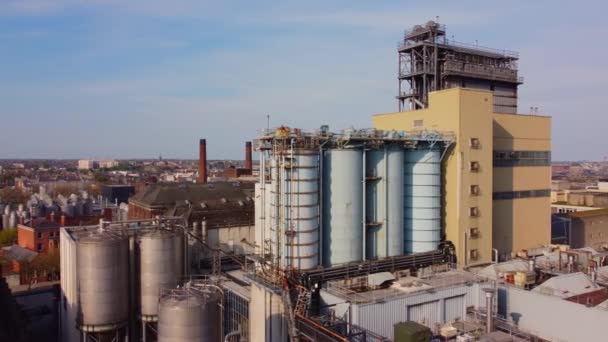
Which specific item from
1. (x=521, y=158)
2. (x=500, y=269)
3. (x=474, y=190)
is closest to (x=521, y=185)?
(x=521, y=158)

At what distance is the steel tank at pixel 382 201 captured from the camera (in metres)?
25.3

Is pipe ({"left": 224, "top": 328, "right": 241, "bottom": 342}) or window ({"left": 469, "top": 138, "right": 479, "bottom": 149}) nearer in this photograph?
pipe ({"left": 224, "top": 328, "right": 241, "bottom": 342})

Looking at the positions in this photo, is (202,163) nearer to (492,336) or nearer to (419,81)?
(419,81)

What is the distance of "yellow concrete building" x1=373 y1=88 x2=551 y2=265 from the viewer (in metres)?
27.7

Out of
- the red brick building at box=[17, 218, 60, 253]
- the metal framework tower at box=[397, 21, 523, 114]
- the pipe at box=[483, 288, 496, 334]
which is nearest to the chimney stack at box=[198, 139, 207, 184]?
the red brick building at box=[17, 218, 60, 253]

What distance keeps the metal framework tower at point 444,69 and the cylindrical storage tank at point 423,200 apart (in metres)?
11.3

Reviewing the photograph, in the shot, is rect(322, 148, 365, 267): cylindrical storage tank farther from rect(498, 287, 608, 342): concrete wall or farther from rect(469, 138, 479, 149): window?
rect(498, 287, 608, 342): concrete wall

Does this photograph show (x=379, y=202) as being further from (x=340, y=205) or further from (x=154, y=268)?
(x=154, y=268)

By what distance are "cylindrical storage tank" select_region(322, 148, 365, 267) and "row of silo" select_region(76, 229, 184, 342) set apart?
7763 mm

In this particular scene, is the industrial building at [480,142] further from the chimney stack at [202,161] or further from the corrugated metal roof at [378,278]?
the chimney stack at [202,161]

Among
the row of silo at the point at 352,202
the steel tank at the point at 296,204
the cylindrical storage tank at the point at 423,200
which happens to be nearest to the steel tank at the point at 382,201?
the row of silo at the point at 352,202

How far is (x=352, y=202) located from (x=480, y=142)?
982cm

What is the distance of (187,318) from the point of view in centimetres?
1759

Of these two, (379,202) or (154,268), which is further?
(379,202)
